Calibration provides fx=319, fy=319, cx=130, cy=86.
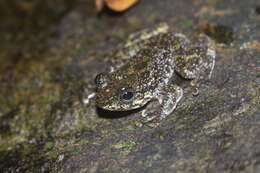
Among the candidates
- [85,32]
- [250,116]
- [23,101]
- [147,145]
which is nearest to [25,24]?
[85,32]

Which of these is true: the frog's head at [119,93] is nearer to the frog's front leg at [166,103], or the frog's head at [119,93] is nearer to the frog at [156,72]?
the frog at [156,72]

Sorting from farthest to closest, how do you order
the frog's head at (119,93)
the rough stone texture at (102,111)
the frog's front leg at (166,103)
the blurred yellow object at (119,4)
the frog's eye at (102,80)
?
1. the blurred yellow object at (119,4)
2. the frog's eye at (102,80)
3. the frog's front leg at (166,103)
4. the frog's head at (119,93)
5. the rough stone texture at (102,111)

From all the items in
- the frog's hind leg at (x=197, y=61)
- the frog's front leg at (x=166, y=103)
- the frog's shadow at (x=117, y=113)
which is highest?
the frog's hind leg at (x=197, y=61)

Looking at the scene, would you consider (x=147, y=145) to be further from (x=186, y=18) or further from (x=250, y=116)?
(x=186, y=18)

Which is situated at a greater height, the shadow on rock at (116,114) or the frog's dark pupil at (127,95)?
the frog's dark pupil at (127,95)

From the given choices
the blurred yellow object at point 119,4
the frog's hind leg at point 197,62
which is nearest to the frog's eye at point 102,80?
the frog's hind leg at point 197,62

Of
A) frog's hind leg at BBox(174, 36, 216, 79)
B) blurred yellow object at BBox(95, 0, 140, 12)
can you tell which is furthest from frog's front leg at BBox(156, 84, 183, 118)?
blurred yellow object at BBox(95, 0, 140, 12)
